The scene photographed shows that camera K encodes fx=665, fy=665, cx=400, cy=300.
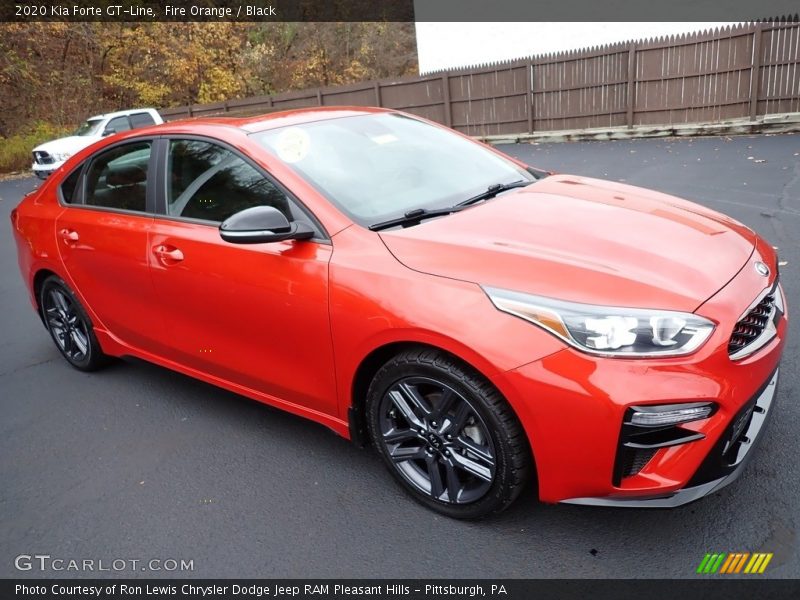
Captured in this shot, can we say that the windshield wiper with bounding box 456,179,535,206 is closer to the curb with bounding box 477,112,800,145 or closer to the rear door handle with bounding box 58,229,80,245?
the rear door handle with bounding box 58,229,80,245

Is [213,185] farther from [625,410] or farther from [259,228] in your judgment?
[625,410]

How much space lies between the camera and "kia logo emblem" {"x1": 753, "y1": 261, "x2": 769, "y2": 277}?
8.70ft

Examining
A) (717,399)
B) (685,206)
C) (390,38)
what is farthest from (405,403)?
(390,38)

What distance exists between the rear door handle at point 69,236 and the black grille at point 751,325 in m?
3.63

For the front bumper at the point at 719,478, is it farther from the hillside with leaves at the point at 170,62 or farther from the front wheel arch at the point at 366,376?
the hillside with leaves at the point at 170,62

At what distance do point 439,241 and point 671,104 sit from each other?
14070 millimetres

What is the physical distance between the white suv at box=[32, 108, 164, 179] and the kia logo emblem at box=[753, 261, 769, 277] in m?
17.0

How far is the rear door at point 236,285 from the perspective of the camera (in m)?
2.87

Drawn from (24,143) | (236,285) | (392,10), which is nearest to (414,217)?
(236,285)

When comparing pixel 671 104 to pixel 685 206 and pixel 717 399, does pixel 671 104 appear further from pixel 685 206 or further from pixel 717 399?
pixel 717 399

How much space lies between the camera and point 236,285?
310 centimetres

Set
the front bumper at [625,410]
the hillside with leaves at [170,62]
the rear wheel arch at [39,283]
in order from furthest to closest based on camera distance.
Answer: the hillside with leaves at [170,62]
the rear wheel arch at [39,283]
the front bumper at [625,410]

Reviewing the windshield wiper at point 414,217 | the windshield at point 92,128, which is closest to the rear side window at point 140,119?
the windshield at point 92,128
